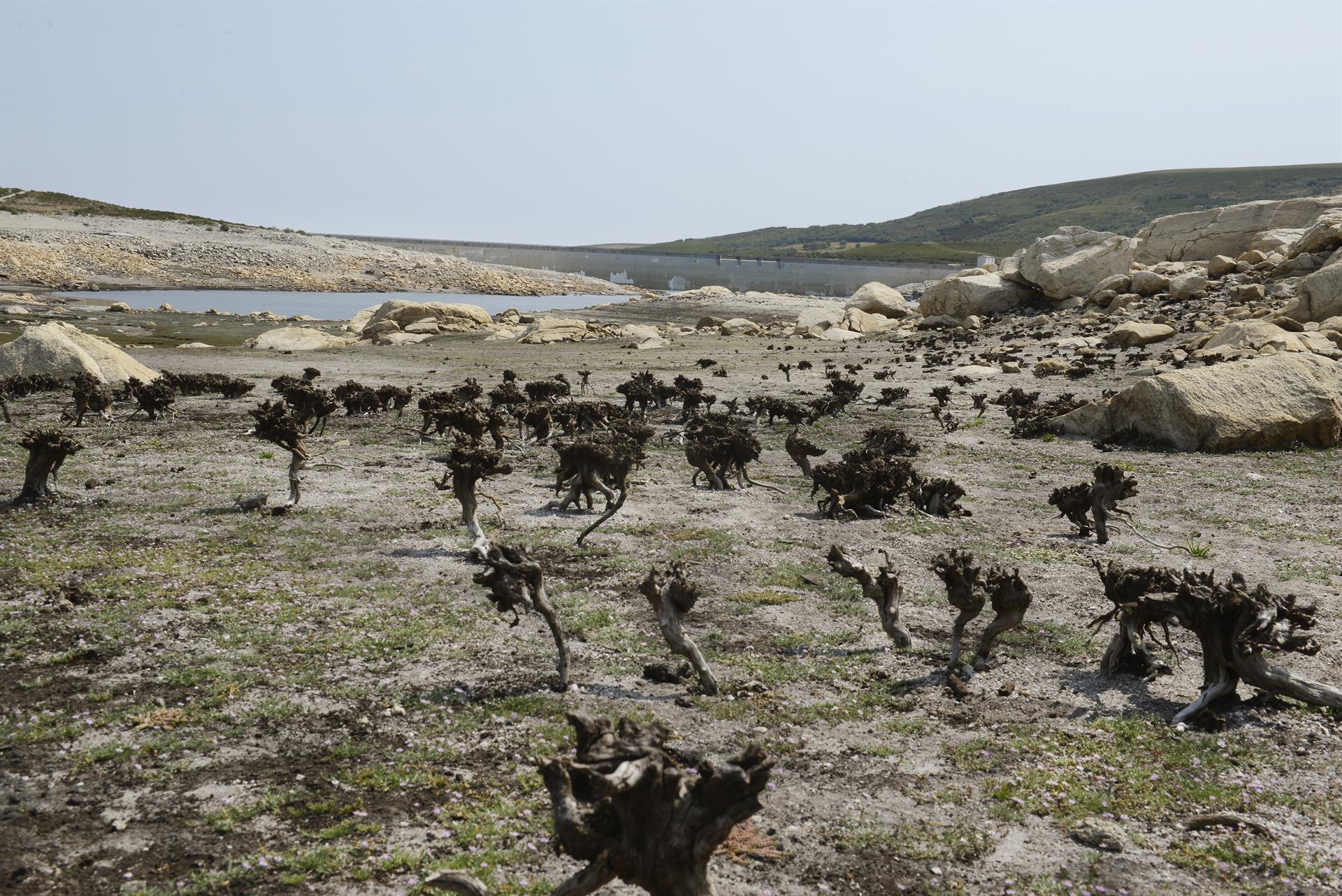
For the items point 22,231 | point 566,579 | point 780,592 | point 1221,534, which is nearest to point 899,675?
point 780,592

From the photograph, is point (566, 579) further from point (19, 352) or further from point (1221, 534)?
point (19, 352)

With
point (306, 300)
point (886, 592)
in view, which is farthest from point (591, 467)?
point (306, 300)

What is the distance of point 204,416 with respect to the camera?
3144 cm

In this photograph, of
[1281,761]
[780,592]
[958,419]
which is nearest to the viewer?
[1281,761]

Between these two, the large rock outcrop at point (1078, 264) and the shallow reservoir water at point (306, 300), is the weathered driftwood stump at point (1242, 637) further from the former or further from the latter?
the shallow reservoir water at point (306, 300)

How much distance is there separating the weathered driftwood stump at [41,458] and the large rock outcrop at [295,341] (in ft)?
132

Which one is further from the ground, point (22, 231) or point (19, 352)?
point (22, 231)

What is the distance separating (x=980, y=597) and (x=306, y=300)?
11575 centimetres

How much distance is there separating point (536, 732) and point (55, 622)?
24.6 feet

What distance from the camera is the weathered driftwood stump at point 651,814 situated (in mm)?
5258

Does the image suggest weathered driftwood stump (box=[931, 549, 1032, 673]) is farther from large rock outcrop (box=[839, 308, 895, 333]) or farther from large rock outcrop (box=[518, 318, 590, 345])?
large rock outcrop (box=[839, 308, 895, 333])

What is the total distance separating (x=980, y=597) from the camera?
11.8m

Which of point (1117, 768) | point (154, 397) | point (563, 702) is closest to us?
point (1117, 768)

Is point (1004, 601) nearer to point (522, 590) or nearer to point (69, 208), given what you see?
point (522, 590)
